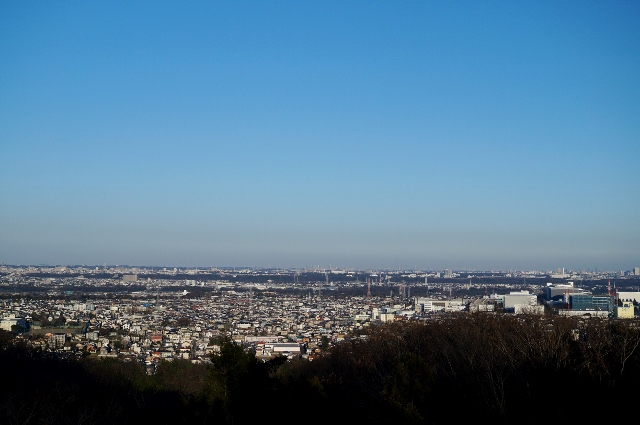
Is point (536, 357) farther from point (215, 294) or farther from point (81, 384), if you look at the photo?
point (215, 294)

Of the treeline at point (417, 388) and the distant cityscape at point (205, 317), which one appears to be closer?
the treeline at point (417, 388)

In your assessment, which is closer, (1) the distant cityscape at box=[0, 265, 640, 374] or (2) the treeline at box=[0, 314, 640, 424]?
(2) the treeline at box=[0, 314, 640, 424]

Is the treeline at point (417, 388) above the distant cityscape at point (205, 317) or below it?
above

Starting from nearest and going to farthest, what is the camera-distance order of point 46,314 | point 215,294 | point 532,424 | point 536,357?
point 532,424 → point 536,357 → point 46,314 → point 215,294

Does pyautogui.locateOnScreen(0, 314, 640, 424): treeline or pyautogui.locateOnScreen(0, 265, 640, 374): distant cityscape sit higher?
pyautogui.locateOnScreen(0, 314, 640, 424): treeline

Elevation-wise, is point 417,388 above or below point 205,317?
above

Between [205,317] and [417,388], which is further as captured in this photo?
[205,317]

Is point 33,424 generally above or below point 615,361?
below

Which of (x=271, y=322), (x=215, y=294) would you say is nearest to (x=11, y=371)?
(x=271, y=322)
